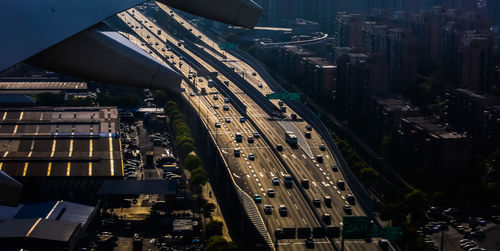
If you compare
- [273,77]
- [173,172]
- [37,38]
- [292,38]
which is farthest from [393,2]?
[37,38]

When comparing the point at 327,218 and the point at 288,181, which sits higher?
the point at 288,181

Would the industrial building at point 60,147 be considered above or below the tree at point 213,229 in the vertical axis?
above

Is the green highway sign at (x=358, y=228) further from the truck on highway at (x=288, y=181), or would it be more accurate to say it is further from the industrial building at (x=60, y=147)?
the industrial building at (x=60, y=147)

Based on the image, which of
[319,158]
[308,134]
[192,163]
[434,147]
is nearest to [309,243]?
[319,158]

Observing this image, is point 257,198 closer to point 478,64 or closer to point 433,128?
point 433,128

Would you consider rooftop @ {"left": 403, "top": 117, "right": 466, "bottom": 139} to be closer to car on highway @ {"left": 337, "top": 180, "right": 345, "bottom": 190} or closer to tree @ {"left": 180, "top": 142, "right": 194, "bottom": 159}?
car on highway @ {"left": 337, "top": 180, "right": 345, "bottom": 190}

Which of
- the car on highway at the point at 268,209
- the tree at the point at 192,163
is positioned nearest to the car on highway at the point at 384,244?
the car on highway at the point at 268,209
